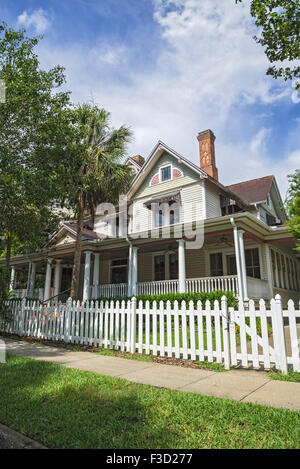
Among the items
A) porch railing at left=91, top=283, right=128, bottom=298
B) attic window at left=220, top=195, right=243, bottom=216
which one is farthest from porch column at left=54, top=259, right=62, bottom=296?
attic window at left=220, top=195, right=243, bottom=216

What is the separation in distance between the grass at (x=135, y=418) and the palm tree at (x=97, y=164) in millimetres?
9220

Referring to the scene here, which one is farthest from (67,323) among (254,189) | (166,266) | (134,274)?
(254,189)

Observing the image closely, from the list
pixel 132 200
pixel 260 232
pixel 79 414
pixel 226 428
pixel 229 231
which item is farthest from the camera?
pixel 132 200

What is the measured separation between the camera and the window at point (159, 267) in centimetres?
1811

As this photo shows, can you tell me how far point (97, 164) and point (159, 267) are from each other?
25.5 ft

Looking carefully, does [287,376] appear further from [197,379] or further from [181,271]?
[181,271]

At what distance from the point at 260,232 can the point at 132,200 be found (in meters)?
8.50

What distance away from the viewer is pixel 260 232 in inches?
550

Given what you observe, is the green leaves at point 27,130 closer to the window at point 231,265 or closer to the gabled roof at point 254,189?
the window at point 231,265

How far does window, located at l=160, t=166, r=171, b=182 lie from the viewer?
17.8 meters

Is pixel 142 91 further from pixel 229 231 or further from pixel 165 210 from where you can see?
pixel 165 210

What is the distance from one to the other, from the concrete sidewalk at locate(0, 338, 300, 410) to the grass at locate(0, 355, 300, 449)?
0.41m

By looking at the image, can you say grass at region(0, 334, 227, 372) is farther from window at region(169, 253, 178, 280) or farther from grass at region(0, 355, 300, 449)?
window at region(169, 253, 178, 280)

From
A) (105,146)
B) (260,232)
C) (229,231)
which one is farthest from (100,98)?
(260,232)
